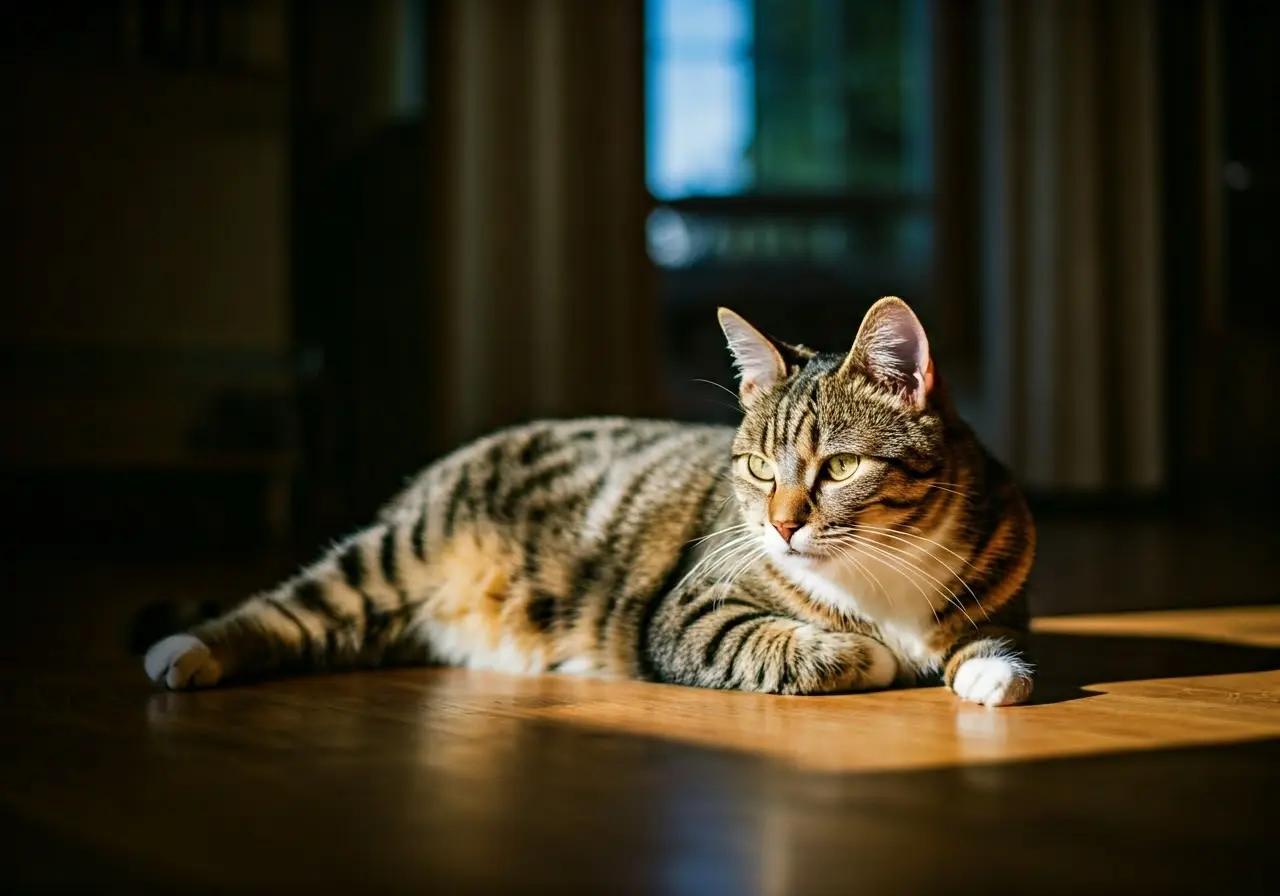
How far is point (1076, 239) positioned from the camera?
511 cm

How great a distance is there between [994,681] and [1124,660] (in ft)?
1.51

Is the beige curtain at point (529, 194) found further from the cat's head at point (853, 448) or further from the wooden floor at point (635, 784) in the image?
the cat's head at point (853, 448)

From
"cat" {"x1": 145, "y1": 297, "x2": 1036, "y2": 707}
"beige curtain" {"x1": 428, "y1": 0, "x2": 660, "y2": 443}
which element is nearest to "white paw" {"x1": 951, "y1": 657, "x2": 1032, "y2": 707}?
"cat" {"x1": 145, "y1": 297, "x2": 1036, "y2": 707}

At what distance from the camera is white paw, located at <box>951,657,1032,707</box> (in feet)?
4.80

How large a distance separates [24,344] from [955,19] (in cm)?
368

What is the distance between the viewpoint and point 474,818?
1008mm

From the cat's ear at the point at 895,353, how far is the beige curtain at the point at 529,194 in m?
3.27

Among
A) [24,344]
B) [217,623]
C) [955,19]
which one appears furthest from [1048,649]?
[955,19]

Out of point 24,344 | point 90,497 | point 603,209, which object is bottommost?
point 90,497

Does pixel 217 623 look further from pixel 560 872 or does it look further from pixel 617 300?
pixel 617 300

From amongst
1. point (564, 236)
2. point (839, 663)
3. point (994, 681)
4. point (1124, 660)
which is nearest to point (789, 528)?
point (839, 663)

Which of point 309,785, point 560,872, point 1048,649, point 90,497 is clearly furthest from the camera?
point 90,497

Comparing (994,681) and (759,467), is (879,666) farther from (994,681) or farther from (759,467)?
(759,467)

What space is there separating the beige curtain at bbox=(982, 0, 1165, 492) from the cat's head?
376 centimetres
